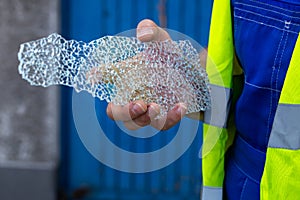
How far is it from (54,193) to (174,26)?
1.20m

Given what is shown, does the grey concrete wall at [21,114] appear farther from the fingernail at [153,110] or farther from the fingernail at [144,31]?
the fingernail at [153,110]

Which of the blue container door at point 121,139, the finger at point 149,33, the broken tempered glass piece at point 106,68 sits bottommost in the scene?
the blue container door at point 121,139

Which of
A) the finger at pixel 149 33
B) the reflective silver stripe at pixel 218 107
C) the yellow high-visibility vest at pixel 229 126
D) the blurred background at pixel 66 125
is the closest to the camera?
the yellow high-visibility vest at pixel 229 126

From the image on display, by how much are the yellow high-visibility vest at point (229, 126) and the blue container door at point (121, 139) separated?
1.52 m

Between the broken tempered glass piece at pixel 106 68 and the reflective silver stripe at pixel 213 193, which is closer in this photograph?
the broken tempered glass piece at pixel 106 68

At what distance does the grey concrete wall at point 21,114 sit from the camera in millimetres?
3252

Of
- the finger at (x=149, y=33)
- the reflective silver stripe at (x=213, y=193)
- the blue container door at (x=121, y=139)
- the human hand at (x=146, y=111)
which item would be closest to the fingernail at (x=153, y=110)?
the human hand at (x=146, y=111)

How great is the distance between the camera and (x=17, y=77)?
11.0 feet

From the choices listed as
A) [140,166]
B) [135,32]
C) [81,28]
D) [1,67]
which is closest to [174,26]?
[81,28]

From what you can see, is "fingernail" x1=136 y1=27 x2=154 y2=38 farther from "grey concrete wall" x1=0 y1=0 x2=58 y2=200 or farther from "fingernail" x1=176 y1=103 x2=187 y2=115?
"grey concrete wall" x1=0 y1=0 x2=58 y2=200

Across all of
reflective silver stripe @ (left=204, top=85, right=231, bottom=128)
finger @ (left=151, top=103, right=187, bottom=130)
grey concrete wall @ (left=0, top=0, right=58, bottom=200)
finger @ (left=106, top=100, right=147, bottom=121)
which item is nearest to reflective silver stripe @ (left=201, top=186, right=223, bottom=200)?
reflective silver stripe @ (left=204, top=85, right=231, bottom=128)

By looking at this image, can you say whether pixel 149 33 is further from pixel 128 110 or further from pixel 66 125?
pixel 66 125

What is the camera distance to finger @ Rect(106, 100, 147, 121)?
4.17 feet

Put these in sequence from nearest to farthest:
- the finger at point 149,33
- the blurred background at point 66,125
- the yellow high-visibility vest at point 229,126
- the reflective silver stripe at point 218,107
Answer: the yellow high-visibility vest at point 229,126, the finger at point 149,33, the reflective silver stripe at point 218,107, the blurred background at point 66,125
